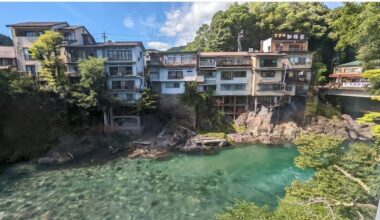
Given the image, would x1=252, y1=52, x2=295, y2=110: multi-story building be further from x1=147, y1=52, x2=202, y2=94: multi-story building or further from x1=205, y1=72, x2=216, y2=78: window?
x1=147, y1=52, x2=202, y2=94: multi-story building

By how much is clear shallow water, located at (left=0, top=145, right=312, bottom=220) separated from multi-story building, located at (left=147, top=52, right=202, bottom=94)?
561 centimetres

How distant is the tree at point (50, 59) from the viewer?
38.0ft

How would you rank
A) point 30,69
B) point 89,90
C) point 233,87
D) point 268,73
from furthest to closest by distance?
point 233,87 < point 268,73 < point 30,69 < point 89,90

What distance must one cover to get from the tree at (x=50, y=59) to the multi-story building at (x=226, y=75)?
865cm

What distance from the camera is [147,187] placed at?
833cm

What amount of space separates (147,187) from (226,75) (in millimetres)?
9691

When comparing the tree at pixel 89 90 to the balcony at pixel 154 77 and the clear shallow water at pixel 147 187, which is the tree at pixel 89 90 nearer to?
the balcony at pixel 154 77

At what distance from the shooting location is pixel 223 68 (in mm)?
14648

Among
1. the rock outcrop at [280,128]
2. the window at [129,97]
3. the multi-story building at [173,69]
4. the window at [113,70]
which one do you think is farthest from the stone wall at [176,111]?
the window at [113,70]

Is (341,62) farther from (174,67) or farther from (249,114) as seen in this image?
(174,67)

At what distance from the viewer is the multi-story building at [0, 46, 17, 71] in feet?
42.5

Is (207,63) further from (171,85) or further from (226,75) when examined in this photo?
Result: (171,85)

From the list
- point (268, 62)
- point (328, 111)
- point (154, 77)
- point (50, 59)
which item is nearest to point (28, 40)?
point (50, 59)

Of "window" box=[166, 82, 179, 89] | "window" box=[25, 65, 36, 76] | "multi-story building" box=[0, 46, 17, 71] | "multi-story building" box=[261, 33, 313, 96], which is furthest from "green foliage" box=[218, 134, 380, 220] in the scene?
"multi-story building" box=[0, 46, 17, 71]
